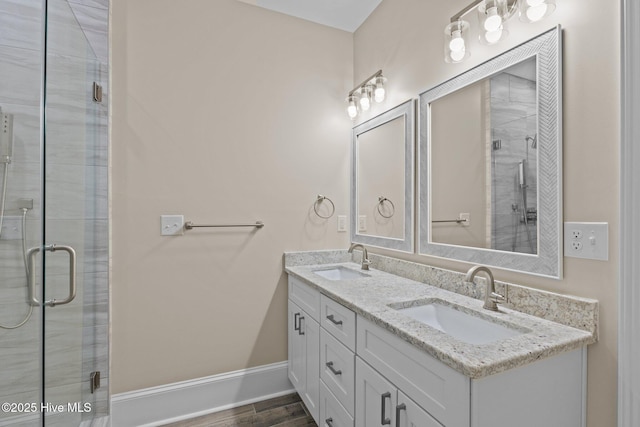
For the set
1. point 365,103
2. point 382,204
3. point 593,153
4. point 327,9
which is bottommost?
point 382,204

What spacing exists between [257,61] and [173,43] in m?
0.52

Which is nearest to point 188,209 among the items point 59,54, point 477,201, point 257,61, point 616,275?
point 59,54

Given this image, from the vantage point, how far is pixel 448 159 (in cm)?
157

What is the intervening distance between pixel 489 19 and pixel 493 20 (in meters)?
0.02

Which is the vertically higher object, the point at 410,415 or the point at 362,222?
the point at 362,222

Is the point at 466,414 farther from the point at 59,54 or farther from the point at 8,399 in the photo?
the point at 59,54

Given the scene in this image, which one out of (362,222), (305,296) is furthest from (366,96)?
(305,296)

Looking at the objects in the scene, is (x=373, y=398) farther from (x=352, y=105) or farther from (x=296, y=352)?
(x=352, y=105)

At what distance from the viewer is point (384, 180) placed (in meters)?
2.02

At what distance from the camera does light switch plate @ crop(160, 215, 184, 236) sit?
1.85 meters

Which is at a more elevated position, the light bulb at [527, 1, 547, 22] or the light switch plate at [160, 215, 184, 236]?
the light bulb at [527, 1, 547, 22]

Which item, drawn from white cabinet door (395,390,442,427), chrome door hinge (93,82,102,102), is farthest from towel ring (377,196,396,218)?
chrome door hinge (93,82,102,102)

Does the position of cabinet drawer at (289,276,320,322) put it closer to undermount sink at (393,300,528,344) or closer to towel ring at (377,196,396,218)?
undermount sink at (393,300,528,344)

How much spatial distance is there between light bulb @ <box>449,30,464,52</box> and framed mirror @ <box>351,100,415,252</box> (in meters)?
0.40
